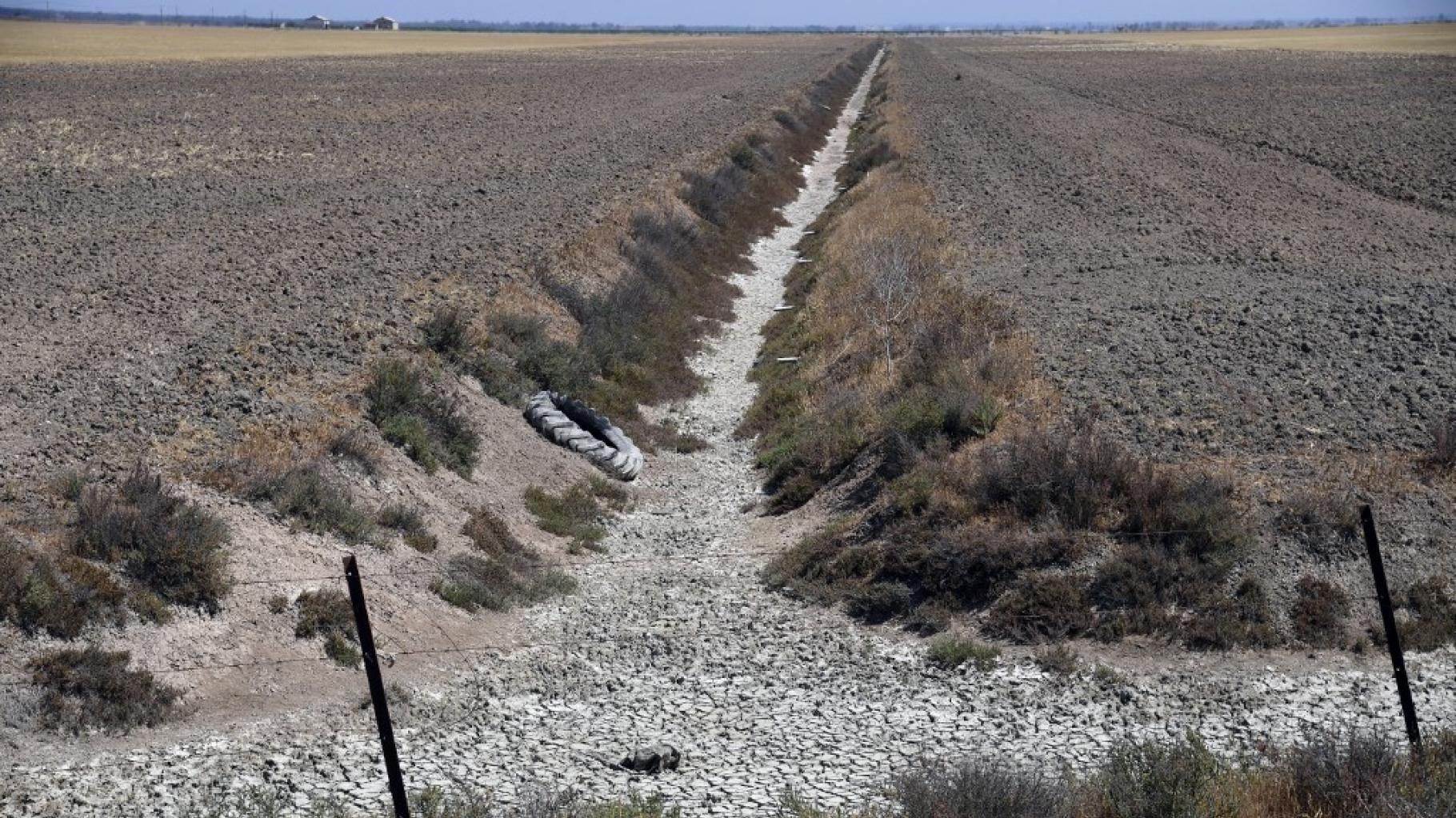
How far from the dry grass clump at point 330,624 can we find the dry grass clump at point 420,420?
3775 millimetres

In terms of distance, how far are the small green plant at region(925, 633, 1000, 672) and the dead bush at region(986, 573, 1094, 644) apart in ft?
1.11

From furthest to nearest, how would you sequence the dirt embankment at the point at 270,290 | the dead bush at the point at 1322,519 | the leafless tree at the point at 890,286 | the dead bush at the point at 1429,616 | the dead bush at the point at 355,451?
the leafless tree at the point at 890,286
the dead bush at the point at 355,451
the dead bush at the point at 1322,519
the dirt embankment at the point at 270,290
the dead bush at the point at 1429,616

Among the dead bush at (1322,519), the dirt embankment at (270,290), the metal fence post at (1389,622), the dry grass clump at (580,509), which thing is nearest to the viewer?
the metal fence post at (1389,622)

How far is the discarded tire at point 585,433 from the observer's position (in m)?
17.2

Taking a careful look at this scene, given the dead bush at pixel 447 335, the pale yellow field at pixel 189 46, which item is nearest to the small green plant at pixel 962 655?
the dead bush at pixel 447 335

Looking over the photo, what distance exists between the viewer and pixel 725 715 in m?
10.6

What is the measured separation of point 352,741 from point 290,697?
756mm

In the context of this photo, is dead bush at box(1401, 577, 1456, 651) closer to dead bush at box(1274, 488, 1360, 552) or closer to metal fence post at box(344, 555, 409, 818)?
dead bush at box(1274, 488, 1360, 552)

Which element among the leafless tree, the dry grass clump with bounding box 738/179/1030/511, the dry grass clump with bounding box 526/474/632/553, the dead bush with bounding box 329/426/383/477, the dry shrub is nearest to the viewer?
the dry shrub

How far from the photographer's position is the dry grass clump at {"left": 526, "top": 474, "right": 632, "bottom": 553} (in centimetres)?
1494

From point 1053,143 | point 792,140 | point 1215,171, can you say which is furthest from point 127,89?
point 1215,171

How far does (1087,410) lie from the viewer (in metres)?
15.6

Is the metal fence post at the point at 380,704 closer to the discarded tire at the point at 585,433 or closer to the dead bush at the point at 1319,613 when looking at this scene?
the dead bush at the point at 1319,613

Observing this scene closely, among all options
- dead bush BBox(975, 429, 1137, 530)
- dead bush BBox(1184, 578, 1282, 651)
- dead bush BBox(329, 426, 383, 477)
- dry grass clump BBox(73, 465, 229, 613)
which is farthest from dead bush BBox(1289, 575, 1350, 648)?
dead bush BBox(329, 426, 383, 477)
